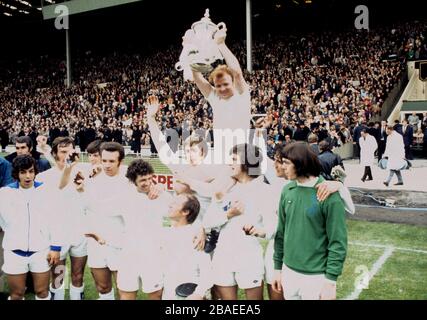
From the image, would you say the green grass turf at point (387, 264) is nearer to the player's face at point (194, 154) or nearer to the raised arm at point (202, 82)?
the player's face at point (194, 154)

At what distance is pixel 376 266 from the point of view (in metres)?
5.92

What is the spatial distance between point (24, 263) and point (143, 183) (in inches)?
45.7

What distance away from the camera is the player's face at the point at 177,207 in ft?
11.9

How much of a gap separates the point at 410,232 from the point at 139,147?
38.9ft

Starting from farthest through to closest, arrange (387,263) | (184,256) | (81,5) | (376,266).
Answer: (81,5) < (387,263) < (376,266) < (184,256)

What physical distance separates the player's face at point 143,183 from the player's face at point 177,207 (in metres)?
0.33

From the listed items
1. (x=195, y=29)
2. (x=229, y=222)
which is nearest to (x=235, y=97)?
(x=195, y=29)

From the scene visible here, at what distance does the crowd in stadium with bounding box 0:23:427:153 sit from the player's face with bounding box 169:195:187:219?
8383 mm

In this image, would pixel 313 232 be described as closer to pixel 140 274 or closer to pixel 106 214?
pixel 140 274

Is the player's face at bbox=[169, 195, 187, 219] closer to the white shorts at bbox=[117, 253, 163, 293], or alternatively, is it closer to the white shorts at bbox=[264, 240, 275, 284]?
the white shorts at bbox=[117, 253, 163, 293]

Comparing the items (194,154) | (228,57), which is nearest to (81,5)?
(228,57)

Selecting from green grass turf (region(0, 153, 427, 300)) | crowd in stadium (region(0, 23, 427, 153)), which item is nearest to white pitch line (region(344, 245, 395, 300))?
green grass turf (region(0, 153, 427, 300))

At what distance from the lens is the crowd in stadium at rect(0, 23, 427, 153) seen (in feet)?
54.5
